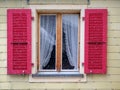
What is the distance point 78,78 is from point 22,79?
3.81 ft

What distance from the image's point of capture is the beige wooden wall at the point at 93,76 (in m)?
7.61

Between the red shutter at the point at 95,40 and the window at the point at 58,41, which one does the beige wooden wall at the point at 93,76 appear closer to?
the red shutter at the point at 95,40

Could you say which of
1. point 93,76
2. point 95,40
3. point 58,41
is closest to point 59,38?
point 58,41

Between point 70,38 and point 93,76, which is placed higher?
point 70,38

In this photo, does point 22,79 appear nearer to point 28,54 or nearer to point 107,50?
point 28,54

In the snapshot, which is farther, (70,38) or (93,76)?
(70,38)

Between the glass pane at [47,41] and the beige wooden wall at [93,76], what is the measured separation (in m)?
0.47

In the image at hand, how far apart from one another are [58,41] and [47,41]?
234mm

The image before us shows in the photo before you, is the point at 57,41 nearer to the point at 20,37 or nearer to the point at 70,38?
the point at 70,38

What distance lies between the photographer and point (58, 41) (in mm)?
7828

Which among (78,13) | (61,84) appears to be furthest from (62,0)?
(61,84)

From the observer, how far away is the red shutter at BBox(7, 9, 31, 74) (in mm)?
7559

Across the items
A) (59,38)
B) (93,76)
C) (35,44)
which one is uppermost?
(59,38)

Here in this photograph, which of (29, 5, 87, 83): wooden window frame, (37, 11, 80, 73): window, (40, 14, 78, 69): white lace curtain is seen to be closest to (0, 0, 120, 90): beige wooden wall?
(29, 5, 87, 83): wooden window frame
